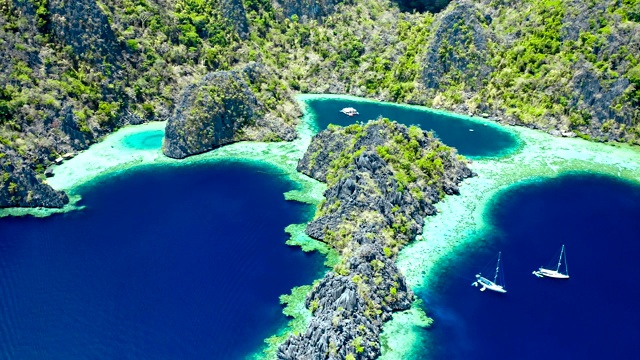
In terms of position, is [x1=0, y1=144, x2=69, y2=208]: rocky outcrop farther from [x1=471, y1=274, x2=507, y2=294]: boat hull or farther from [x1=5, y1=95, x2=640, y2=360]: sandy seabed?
[x1=471, y1=274, x2=507, y2=294]: boat hull

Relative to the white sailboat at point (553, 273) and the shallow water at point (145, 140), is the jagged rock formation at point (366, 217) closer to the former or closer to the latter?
the white sailboat at point (553, 273)

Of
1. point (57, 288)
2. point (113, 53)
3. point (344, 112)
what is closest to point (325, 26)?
point (344, 112)

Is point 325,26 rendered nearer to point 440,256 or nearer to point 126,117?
point 126,117

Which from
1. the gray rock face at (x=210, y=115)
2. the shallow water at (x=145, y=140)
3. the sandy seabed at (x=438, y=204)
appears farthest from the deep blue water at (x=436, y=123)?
the shallow water at (x=145, y=140)

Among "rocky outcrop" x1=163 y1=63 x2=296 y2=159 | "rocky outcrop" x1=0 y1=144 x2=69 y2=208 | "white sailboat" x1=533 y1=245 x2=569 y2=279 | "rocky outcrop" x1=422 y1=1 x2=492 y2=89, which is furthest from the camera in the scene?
"rocky outcrop" x1=422 y1=1 x2=492 y2=89

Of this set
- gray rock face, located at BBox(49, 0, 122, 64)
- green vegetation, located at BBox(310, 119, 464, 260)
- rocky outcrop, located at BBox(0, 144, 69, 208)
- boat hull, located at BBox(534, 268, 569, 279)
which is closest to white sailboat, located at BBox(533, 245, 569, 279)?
boat hull, located at BBox(534, 268, 569, 279)

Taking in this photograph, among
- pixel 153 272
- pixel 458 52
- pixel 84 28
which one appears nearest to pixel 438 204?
pixel 153 272
